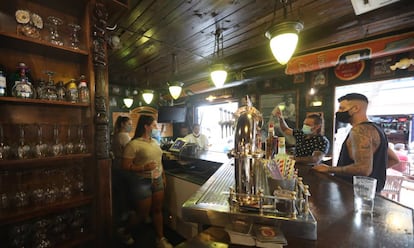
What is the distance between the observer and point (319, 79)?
320 centimetres

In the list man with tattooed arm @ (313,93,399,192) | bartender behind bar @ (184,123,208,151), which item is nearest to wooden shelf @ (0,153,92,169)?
man with tattooed arm @ (313,93,399,192)

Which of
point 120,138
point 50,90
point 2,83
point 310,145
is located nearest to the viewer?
point 2,83

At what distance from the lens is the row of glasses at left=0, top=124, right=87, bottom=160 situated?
118cm

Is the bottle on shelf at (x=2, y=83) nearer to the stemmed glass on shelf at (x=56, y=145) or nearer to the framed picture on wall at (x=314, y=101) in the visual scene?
the stemmed glass on shelf at (x=56, y=145)

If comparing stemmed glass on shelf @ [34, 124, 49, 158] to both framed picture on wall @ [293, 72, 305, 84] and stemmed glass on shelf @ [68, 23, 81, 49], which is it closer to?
stemmed glass on shelf @ [68, 23, 81, 49]

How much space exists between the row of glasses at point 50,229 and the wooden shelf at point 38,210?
9cm

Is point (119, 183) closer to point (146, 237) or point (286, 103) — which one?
point (146, 237)

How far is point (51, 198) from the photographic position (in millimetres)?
1310

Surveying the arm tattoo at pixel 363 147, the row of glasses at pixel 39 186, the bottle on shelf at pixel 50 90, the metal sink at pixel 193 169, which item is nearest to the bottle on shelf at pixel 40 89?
the bottle on shelf at pixel 50 90

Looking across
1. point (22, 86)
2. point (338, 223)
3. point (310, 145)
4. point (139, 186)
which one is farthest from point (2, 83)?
point (310, 145)

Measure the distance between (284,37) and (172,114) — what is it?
16.1 ft

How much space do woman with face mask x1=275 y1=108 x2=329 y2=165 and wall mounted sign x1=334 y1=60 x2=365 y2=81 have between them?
0.80 meters

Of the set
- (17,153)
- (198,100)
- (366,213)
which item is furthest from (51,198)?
(198,100)

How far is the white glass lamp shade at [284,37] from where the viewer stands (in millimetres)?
1286
